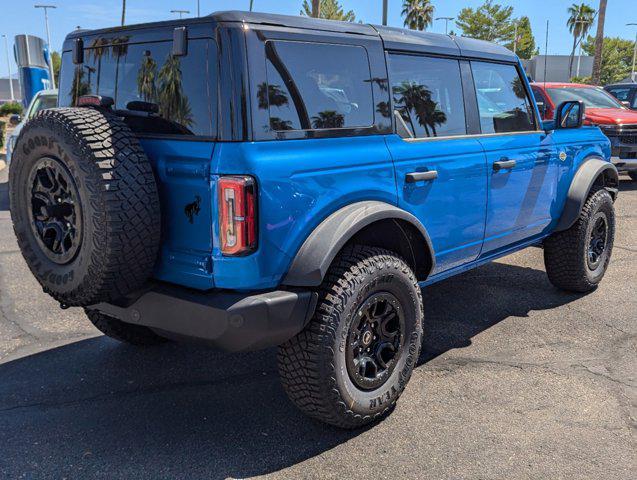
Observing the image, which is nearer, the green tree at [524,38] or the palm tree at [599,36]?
the palm tree at [599,36]

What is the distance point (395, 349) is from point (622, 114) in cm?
966

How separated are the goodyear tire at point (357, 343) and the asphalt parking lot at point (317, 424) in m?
0.18

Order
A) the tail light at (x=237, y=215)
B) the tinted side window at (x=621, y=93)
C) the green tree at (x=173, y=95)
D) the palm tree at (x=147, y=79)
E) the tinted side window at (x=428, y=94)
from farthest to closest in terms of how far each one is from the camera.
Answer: the tinted side window at (x=621, y=93) → the tinted side window at (x=428, y=94) → the palm tree at (x=147, y=79) → the green tree at (x=173, y=95) → the tail light at (x=237, y=215)

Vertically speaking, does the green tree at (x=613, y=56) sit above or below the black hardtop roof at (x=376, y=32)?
above

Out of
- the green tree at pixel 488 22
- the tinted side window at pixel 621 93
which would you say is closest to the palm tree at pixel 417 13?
the green tree at pixel 488 22

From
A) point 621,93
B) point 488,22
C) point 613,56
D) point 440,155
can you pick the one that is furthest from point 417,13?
point 440,155

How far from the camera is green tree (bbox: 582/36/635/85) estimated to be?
2825 inches

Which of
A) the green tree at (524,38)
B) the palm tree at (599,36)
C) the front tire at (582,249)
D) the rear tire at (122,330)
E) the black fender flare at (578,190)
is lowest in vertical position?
the rear tire at (122,330)

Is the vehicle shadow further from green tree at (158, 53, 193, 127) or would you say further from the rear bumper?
green tree at (158, 53, 193, 127)

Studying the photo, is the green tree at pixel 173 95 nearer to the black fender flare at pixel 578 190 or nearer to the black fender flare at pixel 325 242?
the black fender flare at pixel 325 242

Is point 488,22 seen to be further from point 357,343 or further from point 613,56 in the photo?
point 357,343

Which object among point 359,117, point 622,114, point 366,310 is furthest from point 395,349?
point 622,114

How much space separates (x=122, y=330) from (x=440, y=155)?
2.26m

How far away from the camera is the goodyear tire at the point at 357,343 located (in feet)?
9.16
